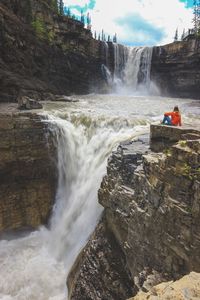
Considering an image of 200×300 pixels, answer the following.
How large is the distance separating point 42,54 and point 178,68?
19.9 meters

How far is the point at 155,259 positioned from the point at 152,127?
173 inches

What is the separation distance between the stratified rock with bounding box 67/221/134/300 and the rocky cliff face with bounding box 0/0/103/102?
17.8 meters

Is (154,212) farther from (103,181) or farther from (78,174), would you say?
(78,174)

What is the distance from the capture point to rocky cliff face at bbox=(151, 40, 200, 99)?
35.3m

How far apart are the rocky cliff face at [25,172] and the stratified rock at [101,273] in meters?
5.74

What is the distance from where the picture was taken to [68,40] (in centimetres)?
3453

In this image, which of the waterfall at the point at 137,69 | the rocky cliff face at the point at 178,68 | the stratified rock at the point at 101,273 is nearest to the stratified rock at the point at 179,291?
the stratified rock at the point at 101,273

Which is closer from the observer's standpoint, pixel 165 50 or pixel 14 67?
pixel 14 67

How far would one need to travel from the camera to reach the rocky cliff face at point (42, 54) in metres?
24.2

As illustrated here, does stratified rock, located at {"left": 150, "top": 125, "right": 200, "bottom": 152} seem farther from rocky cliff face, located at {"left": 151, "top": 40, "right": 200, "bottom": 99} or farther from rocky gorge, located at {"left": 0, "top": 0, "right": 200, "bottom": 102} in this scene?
rocky cliff face, located at {"left": 151, "top": 40, "right": 200, "bottom": 99}

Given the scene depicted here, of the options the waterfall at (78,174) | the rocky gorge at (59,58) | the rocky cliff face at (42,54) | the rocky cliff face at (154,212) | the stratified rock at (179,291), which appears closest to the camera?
the stratified rock at (179,291)

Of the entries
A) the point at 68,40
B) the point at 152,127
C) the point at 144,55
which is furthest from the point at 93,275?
the point at 144,55

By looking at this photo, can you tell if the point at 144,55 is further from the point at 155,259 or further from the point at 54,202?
the point at 155,259

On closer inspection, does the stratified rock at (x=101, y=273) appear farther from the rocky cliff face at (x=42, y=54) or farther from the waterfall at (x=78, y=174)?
the rocky cliff face at (x=42, y=54)
